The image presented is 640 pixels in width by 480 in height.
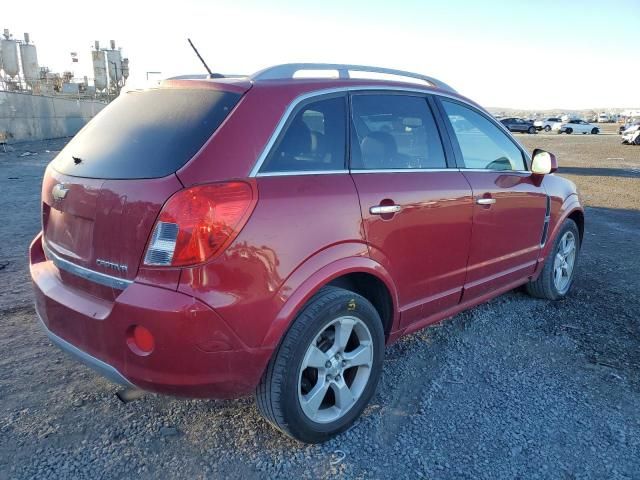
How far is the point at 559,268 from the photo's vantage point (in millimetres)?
4816

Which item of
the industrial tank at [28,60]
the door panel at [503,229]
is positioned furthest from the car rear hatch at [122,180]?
the industrial tank at [28,60]

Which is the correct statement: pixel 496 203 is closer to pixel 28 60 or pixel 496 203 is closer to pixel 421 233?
pixel 421 233

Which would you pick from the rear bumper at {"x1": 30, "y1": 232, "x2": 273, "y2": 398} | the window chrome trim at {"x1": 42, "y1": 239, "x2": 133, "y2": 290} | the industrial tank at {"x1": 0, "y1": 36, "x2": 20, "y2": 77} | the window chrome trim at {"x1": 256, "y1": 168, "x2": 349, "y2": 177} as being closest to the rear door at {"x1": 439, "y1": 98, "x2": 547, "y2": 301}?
the window chrome trim at {"x1": 256, "y1": 168, "x2": 349, "y2": 177}

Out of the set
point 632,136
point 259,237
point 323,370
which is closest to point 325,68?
point 259,237

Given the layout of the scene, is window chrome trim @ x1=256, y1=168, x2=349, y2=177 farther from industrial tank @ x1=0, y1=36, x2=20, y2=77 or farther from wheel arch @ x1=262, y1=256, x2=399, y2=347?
industrial tank @ x1=0, y1=36, x2=20, y2=77

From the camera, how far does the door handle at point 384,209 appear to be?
2.71 meters

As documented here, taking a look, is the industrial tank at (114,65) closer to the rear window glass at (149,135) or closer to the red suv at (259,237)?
the rear window glass at (149,135)

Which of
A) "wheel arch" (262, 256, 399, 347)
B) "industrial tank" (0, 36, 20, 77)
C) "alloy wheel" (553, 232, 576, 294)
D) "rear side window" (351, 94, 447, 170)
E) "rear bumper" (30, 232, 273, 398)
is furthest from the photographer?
"industrial tank" (0, 36, 20, 77)

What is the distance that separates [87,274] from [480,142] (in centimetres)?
286

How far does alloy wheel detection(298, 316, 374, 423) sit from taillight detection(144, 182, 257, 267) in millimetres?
735

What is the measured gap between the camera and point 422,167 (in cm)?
319

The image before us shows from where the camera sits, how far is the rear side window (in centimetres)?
288

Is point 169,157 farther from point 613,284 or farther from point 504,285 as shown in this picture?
point 613,284

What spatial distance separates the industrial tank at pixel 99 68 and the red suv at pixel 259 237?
4516 cm
